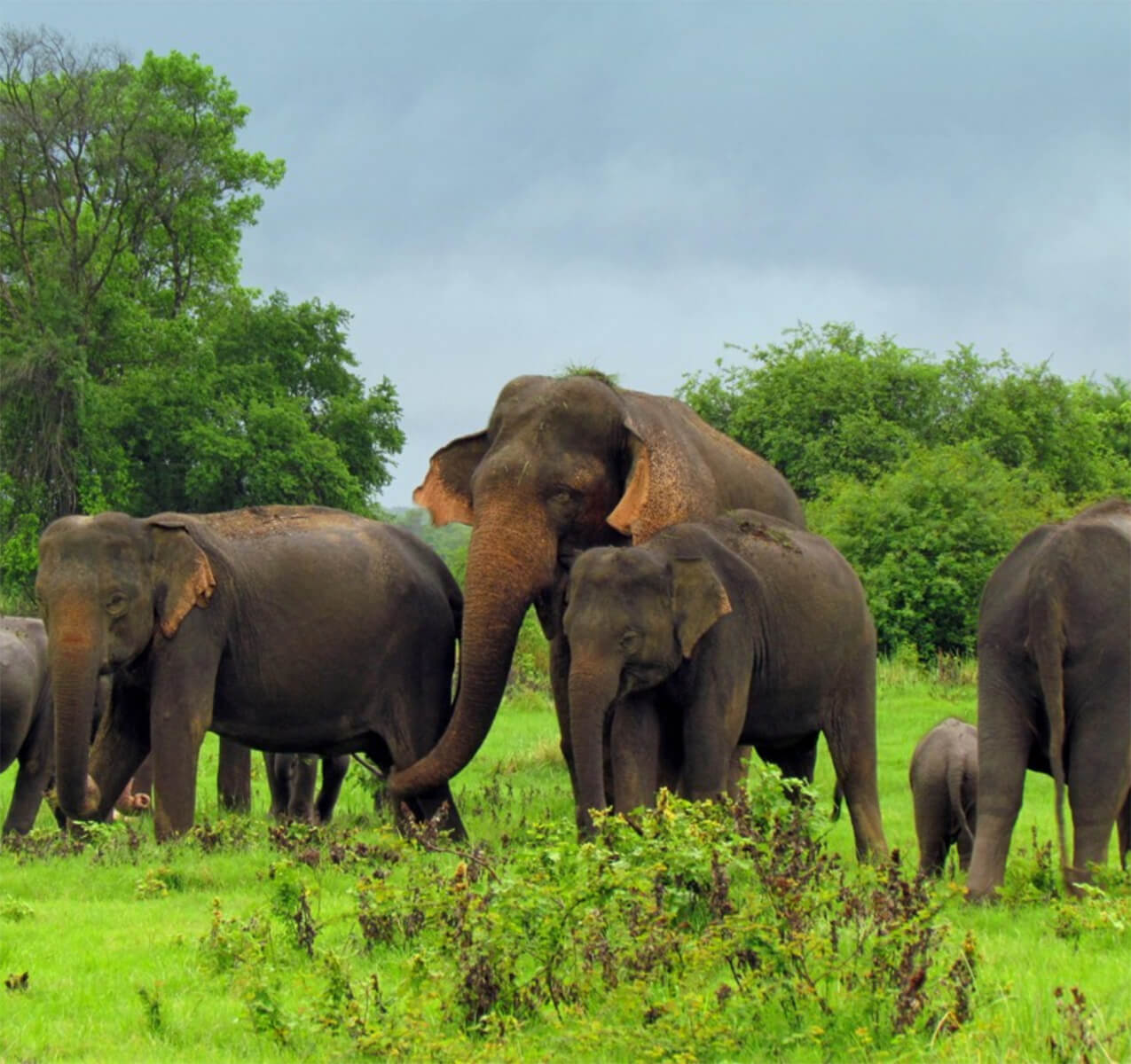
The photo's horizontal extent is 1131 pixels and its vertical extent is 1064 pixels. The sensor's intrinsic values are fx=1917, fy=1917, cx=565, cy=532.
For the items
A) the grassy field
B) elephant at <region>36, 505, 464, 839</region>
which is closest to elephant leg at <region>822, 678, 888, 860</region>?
elephant at <region>36, 505, 464, 839</region>

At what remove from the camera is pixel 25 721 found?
1283 cm

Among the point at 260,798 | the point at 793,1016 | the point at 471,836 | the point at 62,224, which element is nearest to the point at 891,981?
the point at 793,1016

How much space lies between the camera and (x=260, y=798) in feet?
52.8

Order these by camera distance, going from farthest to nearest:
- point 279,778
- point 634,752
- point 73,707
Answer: point 279,778 → point 73,707 → point 634,752

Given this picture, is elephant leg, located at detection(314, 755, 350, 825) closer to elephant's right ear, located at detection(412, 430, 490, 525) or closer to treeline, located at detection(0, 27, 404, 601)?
elephant's right ear, located at detection(412, 430, 490, 525)

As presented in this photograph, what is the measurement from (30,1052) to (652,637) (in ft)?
15.0

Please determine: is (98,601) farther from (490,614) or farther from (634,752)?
(634,752)

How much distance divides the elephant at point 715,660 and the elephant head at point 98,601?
7.95ft

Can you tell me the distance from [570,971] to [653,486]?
5409 millimetres

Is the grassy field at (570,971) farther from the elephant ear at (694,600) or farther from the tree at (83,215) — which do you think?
the tree at (83,215)

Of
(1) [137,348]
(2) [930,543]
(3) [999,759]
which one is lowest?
(3) [999,759]

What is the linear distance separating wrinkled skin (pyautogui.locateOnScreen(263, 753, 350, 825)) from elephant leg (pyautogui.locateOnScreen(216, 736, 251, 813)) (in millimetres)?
268

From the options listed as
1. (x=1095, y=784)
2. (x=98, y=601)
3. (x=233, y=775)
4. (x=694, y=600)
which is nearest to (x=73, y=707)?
(x=98, y=601)

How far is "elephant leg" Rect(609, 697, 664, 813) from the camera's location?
10.0m
